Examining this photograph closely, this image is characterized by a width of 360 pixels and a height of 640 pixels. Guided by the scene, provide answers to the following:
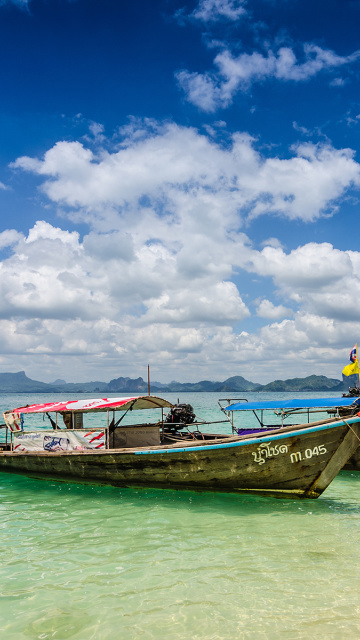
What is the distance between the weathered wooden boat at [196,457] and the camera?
31.1 feet

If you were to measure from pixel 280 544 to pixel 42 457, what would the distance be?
807cm

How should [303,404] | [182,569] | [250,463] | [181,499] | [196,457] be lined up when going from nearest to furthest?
1. [182,569]
2. [250,463]
3. [196,457]
4. [181,499]
5. [303,404]

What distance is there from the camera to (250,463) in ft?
32.3

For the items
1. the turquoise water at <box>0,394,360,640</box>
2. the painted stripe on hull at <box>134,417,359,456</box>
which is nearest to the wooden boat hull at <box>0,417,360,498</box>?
the painted stripe on hull at <box>134,417,359,456</box>

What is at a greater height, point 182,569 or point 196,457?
point 196,457

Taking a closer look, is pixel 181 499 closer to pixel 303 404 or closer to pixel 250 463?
pixel 250 463

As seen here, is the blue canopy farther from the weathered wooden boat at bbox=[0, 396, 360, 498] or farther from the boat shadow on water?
the weathered wooden boat at bbox=[0, 396, 360, 498]

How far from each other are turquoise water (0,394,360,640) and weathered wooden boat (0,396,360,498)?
546 millimetres

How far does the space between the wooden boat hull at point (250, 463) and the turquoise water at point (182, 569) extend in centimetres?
46

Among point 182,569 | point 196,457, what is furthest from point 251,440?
point 182,569

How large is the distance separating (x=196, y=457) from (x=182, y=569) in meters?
3.88

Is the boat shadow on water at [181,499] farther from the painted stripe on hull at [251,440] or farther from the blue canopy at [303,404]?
the blue canopy at [303,404]

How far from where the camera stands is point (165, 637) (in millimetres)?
4719

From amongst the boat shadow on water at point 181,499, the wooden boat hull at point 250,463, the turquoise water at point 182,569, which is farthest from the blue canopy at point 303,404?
the turquoise water at point 182,569
